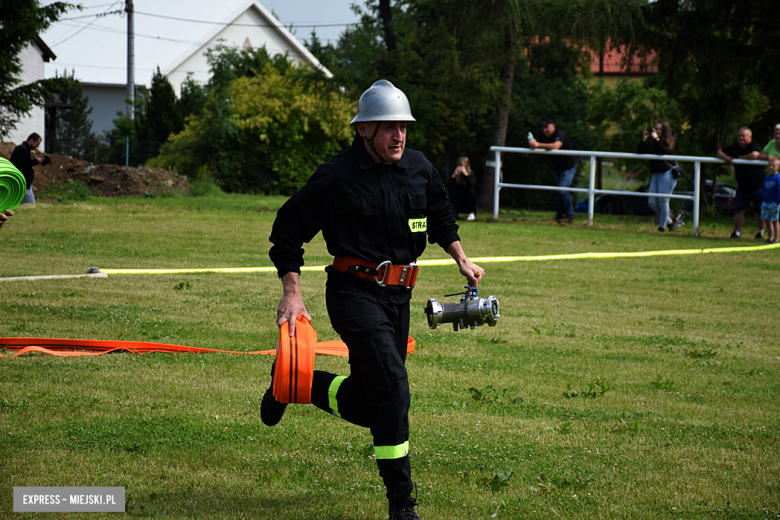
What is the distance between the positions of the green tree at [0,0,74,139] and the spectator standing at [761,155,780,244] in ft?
60.3

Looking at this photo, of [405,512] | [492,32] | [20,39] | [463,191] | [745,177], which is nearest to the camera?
[405,512]

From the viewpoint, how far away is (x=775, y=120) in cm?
2102

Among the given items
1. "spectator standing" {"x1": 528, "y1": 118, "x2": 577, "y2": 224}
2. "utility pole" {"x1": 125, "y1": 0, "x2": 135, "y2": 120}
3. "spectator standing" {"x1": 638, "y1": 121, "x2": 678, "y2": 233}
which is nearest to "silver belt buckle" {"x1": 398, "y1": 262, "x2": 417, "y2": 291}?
"spectator standing" {"x1": 638, "y1": 121, "x2": 678, "y2": 233}

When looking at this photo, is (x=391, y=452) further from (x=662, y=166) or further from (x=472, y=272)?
(x=662, y=166)

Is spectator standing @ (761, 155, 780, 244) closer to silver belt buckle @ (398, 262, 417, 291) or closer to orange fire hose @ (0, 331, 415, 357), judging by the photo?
orange fire hose @ (0, 331, 415, 357)

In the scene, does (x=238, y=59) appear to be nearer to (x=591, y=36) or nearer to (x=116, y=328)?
(x=591, y=36)

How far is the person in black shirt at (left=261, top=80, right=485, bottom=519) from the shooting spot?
3.76m

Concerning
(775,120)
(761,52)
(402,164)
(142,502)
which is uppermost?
(761,52)

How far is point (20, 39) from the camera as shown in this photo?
2250 cm

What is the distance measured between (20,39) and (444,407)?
21171 mm

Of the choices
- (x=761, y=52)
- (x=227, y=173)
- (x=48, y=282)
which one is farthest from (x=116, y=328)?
(x=227, y=173)

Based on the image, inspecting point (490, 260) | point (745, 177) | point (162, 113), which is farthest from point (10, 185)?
point (162, 113)

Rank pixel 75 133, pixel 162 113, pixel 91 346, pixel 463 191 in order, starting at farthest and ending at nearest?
pixel 75 133 < pixel 162 113 < pixel 463 191 < pixel 91 346

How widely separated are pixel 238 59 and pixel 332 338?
30.9m
